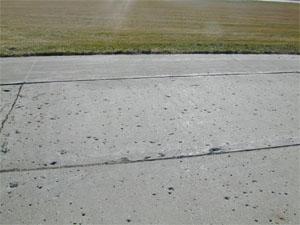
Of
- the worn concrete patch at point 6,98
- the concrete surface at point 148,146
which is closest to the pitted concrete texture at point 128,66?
the concrete surface at point 148,146

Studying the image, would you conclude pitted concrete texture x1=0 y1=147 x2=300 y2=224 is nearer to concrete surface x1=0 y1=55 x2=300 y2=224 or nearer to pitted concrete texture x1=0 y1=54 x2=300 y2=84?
concrete surface x1=0 y1=55 x2=300 y2=224

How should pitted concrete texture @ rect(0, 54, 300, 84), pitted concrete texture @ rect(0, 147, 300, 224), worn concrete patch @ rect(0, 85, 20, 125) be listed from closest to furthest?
pitted concrete texture @ rect(0, 147, 300, 224) < worn concrete patch @ rect(0, 85, 20, 125) < pitted concrete texture @ rect(0, 54, 300, 84)

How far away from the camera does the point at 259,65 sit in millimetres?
7391

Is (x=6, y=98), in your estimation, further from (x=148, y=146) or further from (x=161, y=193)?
(x=161, y=193)

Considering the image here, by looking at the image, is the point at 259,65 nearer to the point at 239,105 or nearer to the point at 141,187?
the point at 239,105

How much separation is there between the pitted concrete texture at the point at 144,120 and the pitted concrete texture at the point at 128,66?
545 millimetres

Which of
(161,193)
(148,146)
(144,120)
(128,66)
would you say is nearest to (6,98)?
(144,120)

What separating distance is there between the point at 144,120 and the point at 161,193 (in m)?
1.58

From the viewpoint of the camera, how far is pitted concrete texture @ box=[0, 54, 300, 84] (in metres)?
6.27

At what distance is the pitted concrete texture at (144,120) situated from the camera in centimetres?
380

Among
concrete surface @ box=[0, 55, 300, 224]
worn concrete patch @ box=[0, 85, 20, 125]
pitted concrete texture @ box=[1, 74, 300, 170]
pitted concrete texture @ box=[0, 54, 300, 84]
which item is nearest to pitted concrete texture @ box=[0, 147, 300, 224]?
concrete surface @ box=[0, 55, 300, 224]

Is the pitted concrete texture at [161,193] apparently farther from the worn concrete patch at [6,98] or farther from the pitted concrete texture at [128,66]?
the pitted concrete texture at [128,66]

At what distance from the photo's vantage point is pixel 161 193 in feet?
10.2

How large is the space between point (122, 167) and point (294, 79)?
4388 millimetres
